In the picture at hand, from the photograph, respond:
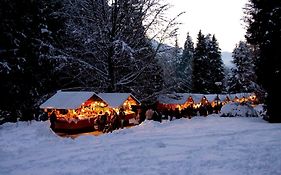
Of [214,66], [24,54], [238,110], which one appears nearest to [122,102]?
[24,54]

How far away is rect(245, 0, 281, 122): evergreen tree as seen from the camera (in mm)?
27828

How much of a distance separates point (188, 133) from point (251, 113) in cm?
2016

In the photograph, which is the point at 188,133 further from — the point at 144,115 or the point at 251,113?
the point at 251,113

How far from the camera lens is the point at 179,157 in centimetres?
1366

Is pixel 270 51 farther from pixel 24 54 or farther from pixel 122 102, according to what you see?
pixel 24 54

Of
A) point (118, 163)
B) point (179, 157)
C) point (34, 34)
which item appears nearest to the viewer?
point (118, 163)

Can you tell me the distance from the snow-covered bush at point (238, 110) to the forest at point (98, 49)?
4699mm

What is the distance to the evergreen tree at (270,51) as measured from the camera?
27828 mm

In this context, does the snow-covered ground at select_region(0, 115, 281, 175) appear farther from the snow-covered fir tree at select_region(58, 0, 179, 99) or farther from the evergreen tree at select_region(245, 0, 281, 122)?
the snow-covered fir tree at select_region(58, 0, 179, 99)

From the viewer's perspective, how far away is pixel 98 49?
3108 centimetres

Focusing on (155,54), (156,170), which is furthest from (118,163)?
(155,54)

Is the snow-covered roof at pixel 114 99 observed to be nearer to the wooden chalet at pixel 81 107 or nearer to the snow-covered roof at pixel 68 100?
the wooden chalet at pixel 81 107

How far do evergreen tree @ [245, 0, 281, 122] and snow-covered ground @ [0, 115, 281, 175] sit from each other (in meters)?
8.18

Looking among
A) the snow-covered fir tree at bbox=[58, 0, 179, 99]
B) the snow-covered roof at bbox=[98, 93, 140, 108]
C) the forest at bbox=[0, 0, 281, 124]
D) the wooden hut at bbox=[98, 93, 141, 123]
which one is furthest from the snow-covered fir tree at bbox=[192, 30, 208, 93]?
the snow-covered roof at bbox=[98, 93, 140, 108]
